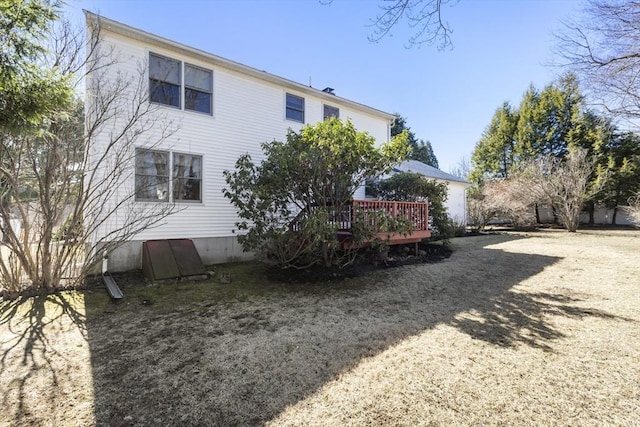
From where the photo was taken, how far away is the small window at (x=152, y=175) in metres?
7.49

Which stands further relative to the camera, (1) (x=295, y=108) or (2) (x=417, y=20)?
(1) (x=295, y=108)

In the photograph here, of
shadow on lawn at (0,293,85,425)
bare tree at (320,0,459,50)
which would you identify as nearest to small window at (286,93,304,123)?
bare tree at (320,0,459,50)

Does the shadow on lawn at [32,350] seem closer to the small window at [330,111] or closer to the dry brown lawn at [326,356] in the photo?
the dry brown lawn at [326,356]

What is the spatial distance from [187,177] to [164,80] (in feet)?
8.27

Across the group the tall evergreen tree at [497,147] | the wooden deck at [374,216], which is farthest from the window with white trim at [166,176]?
the tall evergreen tree at [497,147]

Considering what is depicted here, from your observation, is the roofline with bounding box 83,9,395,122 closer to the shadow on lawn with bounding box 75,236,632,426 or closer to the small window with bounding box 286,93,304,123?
the small window with bounding box 286,93,304,123

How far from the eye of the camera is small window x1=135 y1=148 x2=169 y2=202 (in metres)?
7.49

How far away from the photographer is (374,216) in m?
6.64

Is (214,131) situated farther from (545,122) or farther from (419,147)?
(419,147)

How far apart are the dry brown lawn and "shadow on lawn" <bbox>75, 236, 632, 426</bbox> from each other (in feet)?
0.06

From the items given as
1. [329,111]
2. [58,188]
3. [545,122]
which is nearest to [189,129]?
[58,188]

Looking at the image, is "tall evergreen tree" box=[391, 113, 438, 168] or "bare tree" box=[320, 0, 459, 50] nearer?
"bare tree" box=[320, 0, 459, 50]

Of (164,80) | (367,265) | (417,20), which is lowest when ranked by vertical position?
(367,265)

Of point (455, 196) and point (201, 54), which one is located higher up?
point (201, 54)
